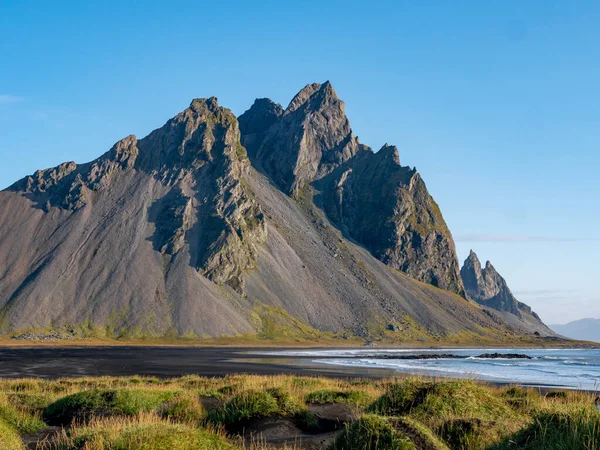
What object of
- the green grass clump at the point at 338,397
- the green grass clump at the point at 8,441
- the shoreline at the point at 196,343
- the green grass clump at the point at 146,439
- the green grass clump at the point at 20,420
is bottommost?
the shoreline at the point at 196,343

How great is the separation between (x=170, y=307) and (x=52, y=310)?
3257 cm

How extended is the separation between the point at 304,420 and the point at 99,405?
9.48 m

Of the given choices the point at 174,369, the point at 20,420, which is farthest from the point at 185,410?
the point at 174,369

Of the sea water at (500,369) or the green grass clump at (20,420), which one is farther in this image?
the sea water at (500,369)

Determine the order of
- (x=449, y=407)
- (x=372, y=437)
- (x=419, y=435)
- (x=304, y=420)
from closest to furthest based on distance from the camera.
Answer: (x=372, y=437), (x=419, y=435), (x=449, y=407), (x=304, y=420)

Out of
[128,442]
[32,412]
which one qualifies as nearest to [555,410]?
[128,442]

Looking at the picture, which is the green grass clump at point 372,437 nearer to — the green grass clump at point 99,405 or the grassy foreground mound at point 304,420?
the grassy foreground mound at point 304,420

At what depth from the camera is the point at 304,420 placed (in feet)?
82.2

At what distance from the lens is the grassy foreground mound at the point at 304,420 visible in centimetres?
1481

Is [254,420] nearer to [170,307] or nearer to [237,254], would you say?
[170,307]

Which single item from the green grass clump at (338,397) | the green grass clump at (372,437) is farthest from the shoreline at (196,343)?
the green grass clump at (372,437)

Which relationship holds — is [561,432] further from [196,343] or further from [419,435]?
[196,343]

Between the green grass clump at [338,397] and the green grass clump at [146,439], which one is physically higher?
the green grass clump at [146,439]

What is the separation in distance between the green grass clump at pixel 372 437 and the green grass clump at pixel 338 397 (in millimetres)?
13327
